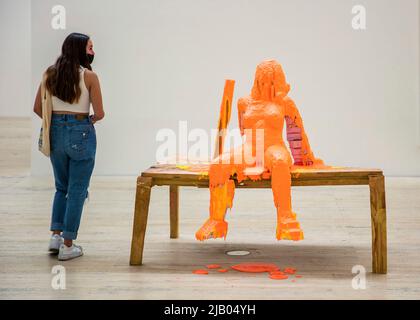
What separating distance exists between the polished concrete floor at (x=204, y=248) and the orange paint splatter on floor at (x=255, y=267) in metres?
0.09

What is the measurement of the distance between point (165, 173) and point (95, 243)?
2.97ft

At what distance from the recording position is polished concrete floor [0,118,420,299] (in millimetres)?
3643

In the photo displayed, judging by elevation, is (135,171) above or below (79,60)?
below

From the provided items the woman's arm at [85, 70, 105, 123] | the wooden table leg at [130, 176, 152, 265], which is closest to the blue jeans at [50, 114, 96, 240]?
the woman's arm at [85, 70, 105, 123]

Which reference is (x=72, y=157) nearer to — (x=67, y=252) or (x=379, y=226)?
(x=67, y=252)

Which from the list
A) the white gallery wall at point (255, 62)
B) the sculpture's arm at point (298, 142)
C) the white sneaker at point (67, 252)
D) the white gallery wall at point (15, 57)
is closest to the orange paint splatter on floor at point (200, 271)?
the white sneaker at point (67, 252)

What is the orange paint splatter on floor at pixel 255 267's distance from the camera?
13.3 ft

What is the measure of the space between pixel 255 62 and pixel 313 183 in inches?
159

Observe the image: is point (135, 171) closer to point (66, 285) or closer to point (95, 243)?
point (95, 243)

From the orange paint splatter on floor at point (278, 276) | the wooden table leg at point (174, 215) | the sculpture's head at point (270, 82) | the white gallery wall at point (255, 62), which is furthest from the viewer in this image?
the white gallery wall at point (255, 62)

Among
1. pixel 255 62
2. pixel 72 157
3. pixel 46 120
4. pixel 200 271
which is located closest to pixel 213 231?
pixel 200 271

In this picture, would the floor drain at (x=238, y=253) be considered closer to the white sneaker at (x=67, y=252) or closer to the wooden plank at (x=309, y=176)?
the wooden plank at (x=309, y=176)

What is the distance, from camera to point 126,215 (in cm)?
580
